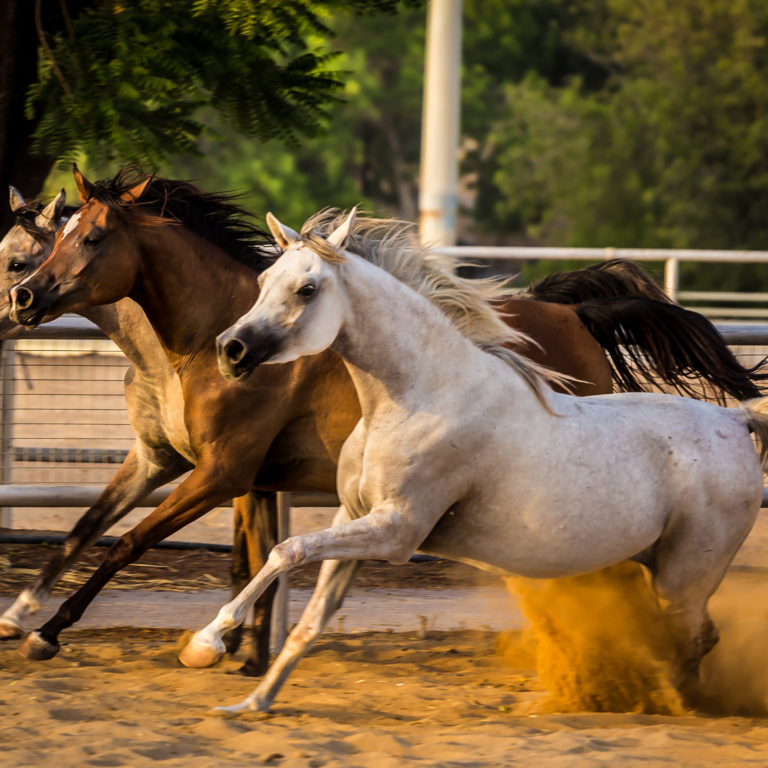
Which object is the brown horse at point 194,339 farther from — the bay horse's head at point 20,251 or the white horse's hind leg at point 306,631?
the white horse's hind leg at point 306,631

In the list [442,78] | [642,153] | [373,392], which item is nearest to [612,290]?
[373,392]

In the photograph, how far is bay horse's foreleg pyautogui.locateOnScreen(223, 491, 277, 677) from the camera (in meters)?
5.30

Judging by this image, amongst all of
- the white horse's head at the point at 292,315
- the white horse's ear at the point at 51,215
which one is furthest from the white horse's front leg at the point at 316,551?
the white horse's ear at the point at 51,215

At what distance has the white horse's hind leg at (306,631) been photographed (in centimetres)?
442

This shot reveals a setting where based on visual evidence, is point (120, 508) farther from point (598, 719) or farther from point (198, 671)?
point (598, 719)

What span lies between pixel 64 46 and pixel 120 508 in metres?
2.25

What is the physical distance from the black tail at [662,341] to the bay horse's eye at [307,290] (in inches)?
73.4

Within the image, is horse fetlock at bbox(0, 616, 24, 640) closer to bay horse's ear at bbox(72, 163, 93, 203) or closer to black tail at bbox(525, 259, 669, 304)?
bay horse's ear at bbox(72, 163, 93, 203)

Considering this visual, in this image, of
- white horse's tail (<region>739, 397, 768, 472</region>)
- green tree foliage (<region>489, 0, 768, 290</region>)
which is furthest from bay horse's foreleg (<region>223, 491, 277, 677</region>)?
green tree foliage (<region>489, 0, 768, 290</region>)

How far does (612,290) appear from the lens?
20.3 ft

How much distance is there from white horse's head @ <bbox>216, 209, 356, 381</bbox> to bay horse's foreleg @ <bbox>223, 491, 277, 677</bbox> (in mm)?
1335

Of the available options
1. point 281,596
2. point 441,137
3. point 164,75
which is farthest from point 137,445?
point 441,137

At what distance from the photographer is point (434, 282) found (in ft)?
15.7

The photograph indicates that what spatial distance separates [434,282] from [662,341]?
4.65ft
